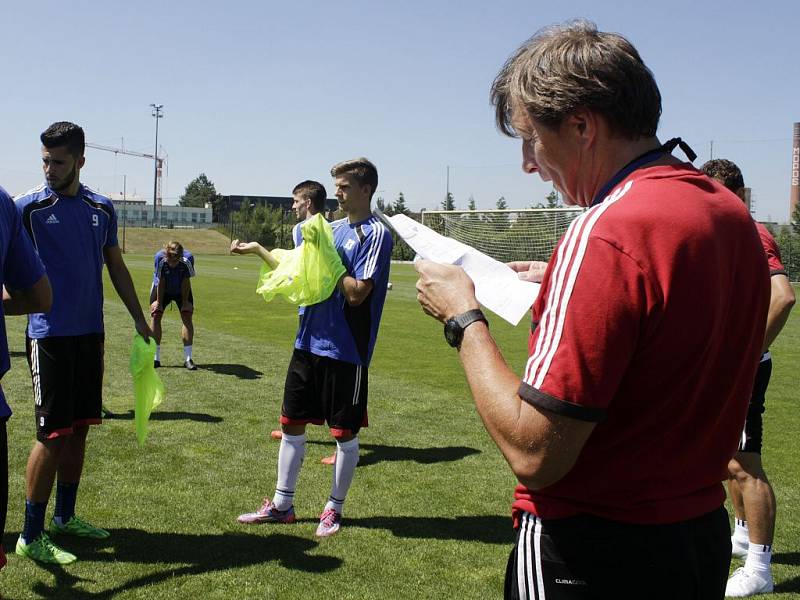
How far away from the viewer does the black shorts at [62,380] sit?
440cm

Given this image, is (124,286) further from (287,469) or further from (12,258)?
(12,258)

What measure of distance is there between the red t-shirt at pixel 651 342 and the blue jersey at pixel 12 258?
83.0 inches

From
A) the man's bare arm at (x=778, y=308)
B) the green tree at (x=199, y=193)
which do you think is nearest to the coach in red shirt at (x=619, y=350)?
the man's bare arm at (x=778, y=308)

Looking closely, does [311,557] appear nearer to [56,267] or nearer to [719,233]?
[56,267]

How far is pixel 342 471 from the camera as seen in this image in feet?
16.8

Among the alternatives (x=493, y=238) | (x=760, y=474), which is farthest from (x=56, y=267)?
(x=493, y=238)

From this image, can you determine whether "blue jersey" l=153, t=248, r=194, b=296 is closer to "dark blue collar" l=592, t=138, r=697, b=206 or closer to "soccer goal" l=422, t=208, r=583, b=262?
"dark blue collar" l=592, t=138, r=697, b=206

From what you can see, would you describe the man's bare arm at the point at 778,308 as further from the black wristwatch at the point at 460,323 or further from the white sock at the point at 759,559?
the black wristwatch at the point at 460,323

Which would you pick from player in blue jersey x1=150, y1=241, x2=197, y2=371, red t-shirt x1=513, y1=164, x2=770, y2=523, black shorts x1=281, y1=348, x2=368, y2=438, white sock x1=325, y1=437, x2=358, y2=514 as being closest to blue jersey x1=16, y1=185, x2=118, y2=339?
black shorts x1=281, y1=348, x2=368, y2=438

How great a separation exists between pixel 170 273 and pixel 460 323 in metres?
11.4

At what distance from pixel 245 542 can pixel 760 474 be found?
3140mm

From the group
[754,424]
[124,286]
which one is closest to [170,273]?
[124,286]

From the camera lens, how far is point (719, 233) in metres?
1.53

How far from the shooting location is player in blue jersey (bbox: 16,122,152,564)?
14.4ft
